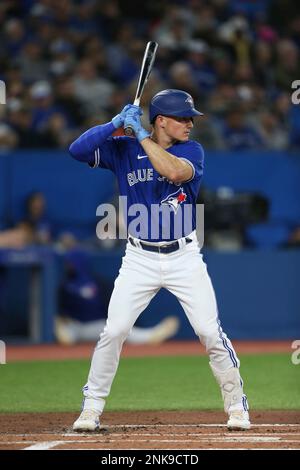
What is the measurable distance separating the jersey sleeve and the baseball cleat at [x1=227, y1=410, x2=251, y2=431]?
54.4 inches

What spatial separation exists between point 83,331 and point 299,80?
476 centimetres

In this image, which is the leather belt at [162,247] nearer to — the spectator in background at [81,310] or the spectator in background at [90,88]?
the spectator in background at [81,310]

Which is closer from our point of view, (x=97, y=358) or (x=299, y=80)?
(x=97, y=358)

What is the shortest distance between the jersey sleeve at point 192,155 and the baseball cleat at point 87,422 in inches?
57.7

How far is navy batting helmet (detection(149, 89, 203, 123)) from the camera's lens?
19.9ft

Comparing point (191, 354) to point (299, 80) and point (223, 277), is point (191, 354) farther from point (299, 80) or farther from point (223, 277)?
point (299, 80)

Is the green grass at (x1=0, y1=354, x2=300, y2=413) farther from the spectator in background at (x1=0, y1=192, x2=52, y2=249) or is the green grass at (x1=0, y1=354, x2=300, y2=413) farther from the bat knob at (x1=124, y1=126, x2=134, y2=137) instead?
the bat knob at (x1=124, y1=126, x2=134, y2=137)

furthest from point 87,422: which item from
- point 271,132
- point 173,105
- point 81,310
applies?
point 271,132

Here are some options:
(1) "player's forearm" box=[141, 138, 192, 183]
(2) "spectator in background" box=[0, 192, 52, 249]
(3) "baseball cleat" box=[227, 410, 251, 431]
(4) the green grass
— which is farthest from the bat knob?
(2) "spectator in background" box=[0, 192, 52, 249]

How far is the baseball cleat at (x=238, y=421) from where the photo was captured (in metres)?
6.00

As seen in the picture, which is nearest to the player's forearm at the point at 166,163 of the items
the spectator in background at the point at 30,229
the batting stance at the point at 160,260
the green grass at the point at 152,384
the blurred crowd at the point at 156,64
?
the batting stance at the point at 160,260
